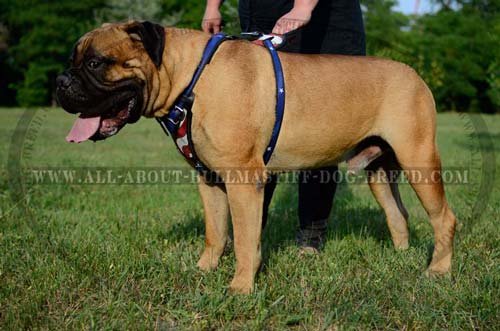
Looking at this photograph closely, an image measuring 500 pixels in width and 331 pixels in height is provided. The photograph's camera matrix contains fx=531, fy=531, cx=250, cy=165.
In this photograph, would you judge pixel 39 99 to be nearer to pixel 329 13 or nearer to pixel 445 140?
pixel 445 140

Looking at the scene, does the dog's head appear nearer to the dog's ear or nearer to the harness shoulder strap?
the dog's ear

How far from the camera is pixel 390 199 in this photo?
451 centimetres

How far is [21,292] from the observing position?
3121mm

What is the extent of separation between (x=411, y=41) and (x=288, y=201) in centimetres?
3568

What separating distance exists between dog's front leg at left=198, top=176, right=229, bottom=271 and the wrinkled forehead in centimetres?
117

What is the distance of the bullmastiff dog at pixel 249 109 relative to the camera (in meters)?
3.13

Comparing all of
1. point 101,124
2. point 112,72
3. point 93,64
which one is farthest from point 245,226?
point 93,64

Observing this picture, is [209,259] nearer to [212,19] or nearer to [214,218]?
[214,218]

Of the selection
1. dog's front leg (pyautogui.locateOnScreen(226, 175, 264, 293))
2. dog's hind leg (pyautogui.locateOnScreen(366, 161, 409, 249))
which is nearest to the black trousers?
dog's hind leg (pyautogui.locateOnScreen(366, 161, 409, 249))

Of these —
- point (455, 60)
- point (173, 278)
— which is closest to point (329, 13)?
point (173, 278)

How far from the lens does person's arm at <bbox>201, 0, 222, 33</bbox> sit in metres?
4.32

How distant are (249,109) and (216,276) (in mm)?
1122

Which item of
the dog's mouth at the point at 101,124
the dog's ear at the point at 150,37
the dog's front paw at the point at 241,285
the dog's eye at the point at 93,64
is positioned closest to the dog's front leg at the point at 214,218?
the dog's front paw at the point at 241,285

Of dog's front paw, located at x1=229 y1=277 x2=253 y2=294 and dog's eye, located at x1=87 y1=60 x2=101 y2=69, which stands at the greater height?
dog's eye, located at x1=87 y1=60 x2=101 y2=69
